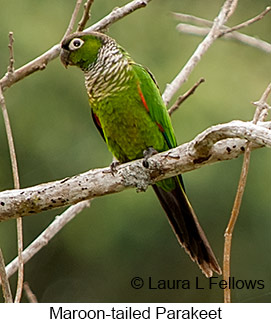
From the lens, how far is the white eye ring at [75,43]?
310 cm

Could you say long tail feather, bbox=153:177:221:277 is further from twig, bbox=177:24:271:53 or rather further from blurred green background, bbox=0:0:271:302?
blurred green background, bbox=0:0:271:302

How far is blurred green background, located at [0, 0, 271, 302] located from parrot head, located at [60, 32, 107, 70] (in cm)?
371

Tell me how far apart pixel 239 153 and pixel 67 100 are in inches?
216

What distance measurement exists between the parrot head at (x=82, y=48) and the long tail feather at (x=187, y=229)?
2.22 feet

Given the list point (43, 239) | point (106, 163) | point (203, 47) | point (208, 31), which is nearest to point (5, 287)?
point (43, 239)

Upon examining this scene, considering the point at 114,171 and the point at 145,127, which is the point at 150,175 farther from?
the point at 145,127

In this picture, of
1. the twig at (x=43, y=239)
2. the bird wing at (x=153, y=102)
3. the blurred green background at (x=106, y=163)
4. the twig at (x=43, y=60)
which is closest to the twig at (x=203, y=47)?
the bird wing at (x=153, y=102)

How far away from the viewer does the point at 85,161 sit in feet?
24.0

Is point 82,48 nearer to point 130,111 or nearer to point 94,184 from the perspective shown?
point 130,111

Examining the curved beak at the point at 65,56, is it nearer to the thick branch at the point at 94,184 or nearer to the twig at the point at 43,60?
the twig at the point at 43,60

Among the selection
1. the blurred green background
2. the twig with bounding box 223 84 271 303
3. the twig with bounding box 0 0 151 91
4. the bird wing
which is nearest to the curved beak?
the twig with bounding box 0 0 151 91

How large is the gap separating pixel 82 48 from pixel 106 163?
379cm

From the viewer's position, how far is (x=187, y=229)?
3.19 metres
